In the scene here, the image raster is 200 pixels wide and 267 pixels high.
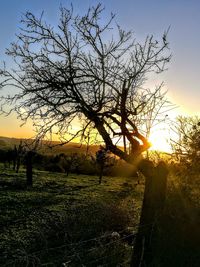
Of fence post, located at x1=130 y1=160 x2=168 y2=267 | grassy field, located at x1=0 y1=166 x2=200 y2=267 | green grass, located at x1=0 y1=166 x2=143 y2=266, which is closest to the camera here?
fence post, located at x1=130 y1=160 x2=168 y2=267

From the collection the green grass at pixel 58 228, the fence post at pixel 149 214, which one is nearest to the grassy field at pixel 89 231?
the green grass at pixel 58 228

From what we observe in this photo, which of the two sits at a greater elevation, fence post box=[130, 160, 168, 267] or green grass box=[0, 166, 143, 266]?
fence post box=[130, 160, 168, 267]

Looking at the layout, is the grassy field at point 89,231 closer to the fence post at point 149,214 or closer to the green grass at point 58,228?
the green grass at point 58,228

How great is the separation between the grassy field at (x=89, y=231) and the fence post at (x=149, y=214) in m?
0.33

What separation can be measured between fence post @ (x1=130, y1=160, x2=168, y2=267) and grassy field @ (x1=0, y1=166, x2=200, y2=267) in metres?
0.33

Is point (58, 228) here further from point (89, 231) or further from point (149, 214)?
point (149, 214)

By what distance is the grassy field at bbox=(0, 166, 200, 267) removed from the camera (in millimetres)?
13812

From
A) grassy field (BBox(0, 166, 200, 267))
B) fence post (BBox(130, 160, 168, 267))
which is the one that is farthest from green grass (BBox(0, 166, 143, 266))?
fence post (BBox(130, 160, 168, 267))

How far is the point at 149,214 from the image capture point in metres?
11.4

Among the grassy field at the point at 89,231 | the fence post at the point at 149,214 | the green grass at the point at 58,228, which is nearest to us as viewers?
the fence post at the point at 149,214

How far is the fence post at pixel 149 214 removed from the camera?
11.1 metres

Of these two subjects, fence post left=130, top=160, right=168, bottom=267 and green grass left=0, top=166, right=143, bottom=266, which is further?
green grass left=0, top=166, right=143, bottom=266

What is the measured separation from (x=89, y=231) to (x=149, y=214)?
7630 mm

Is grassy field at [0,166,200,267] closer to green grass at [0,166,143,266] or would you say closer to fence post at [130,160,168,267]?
green grass at [0,166,143,266]
